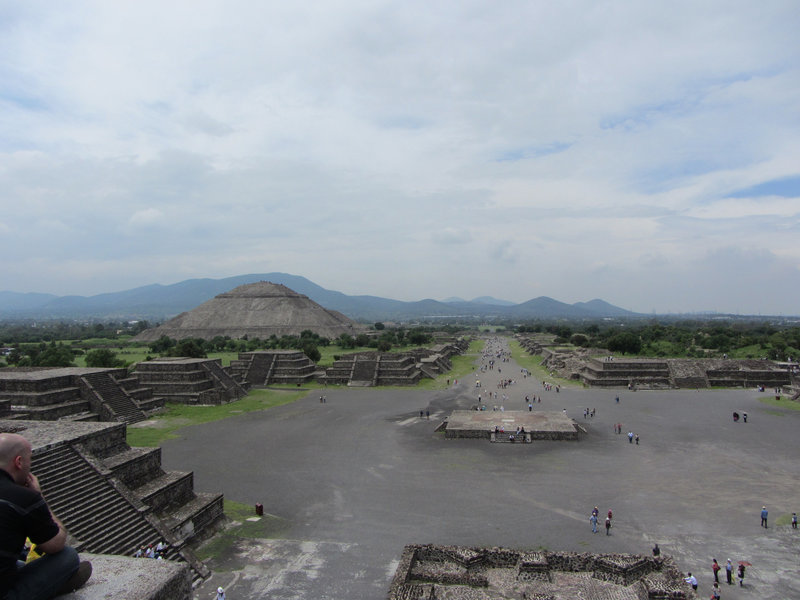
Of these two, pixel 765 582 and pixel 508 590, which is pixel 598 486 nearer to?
pixel 765 582

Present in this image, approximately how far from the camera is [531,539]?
15.4 meters

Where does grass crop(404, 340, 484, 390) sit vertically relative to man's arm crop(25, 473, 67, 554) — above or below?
below

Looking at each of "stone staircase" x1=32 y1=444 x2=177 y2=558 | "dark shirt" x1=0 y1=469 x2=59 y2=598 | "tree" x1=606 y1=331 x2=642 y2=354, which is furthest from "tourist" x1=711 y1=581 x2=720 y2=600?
"tree" x1=606 y1=331 x2=642 y2=354

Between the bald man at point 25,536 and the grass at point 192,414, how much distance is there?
87.6ft

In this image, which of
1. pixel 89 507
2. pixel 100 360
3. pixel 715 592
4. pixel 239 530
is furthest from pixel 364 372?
pixel 715 592

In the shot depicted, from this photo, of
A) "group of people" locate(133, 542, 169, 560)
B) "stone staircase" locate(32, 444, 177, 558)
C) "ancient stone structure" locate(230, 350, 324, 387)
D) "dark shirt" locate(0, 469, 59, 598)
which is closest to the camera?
"dark shirt" locate(0, 469, 59, 598)

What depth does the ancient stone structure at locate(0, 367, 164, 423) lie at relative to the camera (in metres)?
27.7

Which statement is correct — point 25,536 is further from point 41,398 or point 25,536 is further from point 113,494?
point 41,398

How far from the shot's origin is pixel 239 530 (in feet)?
53.3

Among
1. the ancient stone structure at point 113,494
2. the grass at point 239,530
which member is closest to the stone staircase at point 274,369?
the grass at point 239,530

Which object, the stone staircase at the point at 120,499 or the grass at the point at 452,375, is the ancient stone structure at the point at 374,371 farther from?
the stone staircase at the point at 120,499

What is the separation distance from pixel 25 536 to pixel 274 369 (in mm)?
50751

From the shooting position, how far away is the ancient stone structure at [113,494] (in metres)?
13.0

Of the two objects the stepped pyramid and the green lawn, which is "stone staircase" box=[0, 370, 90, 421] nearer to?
the green lawn
